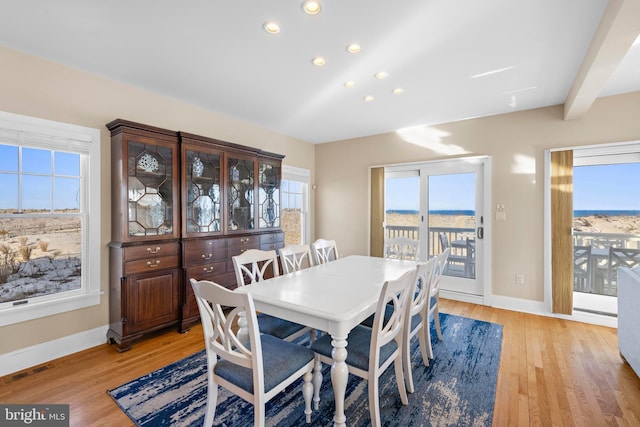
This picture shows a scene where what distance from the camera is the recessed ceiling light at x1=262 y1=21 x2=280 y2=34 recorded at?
6.59 feet

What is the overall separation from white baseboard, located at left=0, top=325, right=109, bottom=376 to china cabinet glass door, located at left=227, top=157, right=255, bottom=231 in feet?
5.56

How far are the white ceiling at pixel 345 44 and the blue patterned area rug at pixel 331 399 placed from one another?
2.56 m

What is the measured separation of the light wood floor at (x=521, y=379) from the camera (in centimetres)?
183

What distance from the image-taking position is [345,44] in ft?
7.36

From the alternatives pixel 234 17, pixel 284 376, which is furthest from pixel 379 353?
pixel 234 17

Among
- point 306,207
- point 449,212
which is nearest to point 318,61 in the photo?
point 449,212

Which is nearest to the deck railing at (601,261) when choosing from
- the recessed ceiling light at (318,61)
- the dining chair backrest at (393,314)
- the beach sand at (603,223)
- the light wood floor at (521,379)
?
the beach sand at (603,223)

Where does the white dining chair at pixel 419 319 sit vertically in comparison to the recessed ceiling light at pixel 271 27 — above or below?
below

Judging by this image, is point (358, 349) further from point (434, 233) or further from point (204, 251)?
point (434, 233)

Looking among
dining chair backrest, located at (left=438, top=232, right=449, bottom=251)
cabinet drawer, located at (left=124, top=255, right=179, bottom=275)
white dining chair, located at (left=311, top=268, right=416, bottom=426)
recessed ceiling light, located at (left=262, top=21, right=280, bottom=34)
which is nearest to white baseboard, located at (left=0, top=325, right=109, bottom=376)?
cabinet drawer, located at (left=124, top=255, right=179, bottom=275)

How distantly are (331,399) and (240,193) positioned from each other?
2641 mm

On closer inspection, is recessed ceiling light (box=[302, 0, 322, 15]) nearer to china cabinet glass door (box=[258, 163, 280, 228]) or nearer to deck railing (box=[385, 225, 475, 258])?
china cabinet glass door (box=[258, 163, 280, 228])

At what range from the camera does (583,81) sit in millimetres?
2473

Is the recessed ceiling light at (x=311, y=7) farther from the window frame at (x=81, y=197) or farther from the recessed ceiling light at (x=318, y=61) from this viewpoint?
the window frame at (x=81, y=197)
